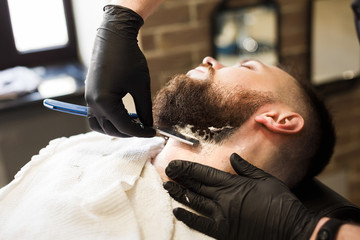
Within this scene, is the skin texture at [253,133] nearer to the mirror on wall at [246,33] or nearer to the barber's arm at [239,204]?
the barber's arm at [239,204]

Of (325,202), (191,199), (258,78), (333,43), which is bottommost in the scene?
(325,202)

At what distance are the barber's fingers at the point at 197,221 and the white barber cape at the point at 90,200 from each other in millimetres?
13

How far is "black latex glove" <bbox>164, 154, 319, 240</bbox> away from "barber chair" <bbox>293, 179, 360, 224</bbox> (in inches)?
6.8

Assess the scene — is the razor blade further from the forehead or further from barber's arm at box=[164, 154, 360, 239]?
the forehead

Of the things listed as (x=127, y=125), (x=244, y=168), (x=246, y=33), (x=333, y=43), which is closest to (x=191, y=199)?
(x=244, y=168)

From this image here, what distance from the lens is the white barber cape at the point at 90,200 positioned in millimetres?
957

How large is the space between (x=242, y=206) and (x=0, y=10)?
186cm

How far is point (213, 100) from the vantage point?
1.17 metres

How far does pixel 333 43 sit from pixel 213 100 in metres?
1.50

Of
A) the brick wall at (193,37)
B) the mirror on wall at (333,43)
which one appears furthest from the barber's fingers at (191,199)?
the mirror on wall at (333,43)

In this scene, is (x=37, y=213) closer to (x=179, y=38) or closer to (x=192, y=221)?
(x=192, y=221)

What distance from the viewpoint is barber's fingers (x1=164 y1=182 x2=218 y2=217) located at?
1.01m

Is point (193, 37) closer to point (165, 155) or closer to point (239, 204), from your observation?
point (165, 155)

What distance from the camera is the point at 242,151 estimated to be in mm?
1130
